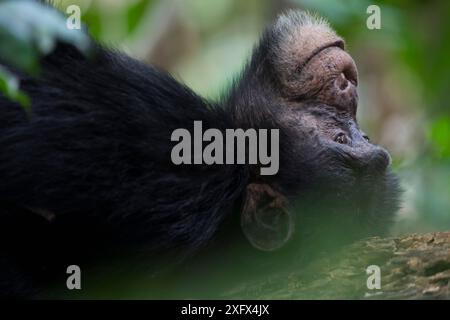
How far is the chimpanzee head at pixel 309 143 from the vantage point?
3674 millimetres

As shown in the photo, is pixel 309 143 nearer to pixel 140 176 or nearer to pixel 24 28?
pixel 140 176

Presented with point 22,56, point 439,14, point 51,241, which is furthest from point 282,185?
point 439,14

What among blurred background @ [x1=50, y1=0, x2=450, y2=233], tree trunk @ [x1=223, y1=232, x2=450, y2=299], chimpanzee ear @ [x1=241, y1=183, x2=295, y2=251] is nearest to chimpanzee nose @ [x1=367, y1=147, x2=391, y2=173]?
tree trunk @ [x1=223, y1=232, x2=450, y2=299]

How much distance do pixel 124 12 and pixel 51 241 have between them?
564cm

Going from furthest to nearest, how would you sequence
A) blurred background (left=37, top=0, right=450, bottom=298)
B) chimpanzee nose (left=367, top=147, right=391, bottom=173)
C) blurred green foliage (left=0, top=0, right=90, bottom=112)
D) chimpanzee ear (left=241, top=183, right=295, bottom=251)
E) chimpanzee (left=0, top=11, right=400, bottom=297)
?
blurred background (left=37, top=0, right=450, bottom=298)
chimpanzee nose (left=367, top=147, right=391, bottom=173)
chimpanzee ear (left=241, top=183, right=295, bottom=251)
chimpanzee (left=0, top=11, right=400, bottom=297)
blurred green foliage (left=0, top=0, right=90, bottom=112)

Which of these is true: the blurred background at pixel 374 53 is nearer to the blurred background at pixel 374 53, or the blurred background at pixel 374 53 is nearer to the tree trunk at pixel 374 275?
the blurred background at pixel 374 53

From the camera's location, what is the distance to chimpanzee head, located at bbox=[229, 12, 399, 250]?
145 inches

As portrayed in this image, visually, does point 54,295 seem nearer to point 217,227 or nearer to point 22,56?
point 217,227

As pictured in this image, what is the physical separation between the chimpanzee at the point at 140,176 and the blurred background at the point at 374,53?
520mm

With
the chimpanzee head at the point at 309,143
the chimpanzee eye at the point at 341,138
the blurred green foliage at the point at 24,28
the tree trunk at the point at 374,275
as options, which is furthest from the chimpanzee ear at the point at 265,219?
the blurred green foliage at the point at 24,28

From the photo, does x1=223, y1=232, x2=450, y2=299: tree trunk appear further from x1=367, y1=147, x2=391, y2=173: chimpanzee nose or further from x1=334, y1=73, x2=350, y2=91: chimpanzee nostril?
x1=334, y1=73, x2=350, y2=91: chimpanzee nostril

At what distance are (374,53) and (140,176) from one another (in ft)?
24.8

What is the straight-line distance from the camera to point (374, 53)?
34.7 feet

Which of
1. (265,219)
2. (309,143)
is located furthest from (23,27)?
(309,143)
